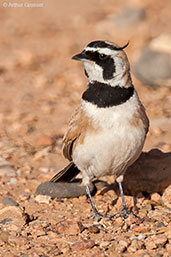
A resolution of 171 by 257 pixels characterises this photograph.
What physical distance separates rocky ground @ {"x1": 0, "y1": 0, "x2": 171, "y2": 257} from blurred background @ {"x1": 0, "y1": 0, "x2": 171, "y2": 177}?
0.02 meters

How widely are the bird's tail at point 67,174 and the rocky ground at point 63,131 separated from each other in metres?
0.32

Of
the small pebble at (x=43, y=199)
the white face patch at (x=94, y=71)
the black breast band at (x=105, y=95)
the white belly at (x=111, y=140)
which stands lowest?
the small pebble at (x=43, y=199)

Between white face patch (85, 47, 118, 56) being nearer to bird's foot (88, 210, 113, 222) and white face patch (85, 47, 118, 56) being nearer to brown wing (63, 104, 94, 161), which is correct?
brown wing (63, 104, 94, 161)

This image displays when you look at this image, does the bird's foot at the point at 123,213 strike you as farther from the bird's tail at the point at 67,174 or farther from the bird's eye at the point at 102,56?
the bird's eye at the point at 102,56

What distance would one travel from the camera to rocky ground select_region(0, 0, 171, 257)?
215 inches

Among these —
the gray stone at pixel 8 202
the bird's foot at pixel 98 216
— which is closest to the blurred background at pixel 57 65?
Result: the gray stone at pixel 8 202

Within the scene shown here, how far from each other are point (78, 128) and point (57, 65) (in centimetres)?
649

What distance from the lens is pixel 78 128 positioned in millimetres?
5973

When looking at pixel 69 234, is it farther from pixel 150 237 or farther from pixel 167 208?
pixel 167 208

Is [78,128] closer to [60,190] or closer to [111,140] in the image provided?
[111,140]

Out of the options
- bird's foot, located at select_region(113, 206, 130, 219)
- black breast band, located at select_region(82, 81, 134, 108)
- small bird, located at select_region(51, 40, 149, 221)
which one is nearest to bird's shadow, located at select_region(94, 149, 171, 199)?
bird's foot, located at select_region(113, 206, 130, 219)

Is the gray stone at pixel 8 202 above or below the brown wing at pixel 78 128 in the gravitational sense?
below

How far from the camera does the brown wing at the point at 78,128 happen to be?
19.1 ft

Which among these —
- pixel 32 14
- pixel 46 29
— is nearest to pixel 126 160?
pixel 46 29
